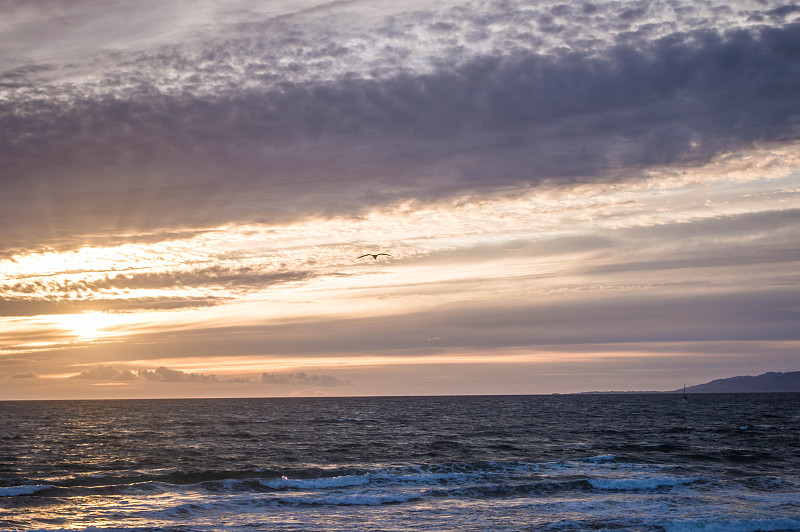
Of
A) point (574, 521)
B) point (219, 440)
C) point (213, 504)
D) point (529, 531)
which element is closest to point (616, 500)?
point (574, 521)

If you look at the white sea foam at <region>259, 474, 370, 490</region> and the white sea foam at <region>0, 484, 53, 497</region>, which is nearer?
the white sea foam at <region>0, 484, 53, 497</region>

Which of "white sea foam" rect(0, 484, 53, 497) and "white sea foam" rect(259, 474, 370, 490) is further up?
"white sea foam" rect(0, 484, 53, 497)

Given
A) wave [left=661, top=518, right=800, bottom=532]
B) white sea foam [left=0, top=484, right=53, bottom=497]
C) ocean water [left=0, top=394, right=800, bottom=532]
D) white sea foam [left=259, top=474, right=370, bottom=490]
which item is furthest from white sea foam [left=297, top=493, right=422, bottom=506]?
white sea foam [left=0, top=484, right=53, bottom=497]

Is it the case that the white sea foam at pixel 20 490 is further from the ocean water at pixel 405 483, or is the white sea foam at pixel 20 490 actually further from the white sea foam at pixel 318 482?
the white sea foam at pixel 318 482

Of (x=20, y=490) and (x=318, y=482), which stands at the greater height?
(x=20, y=490)

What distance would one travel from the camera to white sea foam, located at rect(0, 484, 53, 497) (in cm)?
3559

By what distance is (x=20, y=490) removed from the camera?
120ft

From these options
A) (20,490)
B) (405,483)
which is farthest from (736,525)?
(20,490)

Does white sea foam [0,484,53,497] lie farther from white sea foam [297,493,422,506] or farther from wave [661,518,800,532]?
wave [661,518,800,532]

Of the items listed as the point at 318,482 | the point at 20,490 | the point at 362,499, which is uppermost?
the point at 20,490

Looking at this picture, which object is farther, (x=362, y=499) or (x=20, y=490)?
(x=20, y=490)

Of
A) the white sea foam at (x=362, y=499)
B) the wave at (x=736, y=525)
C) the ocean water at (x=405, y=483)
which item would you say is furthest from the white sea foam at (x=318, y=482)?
the wave at (x=736, y=525)

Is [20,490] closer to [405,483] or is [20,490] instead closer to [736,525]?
[405,483]

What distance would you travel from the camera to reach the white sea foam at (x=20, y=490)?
35.6m
